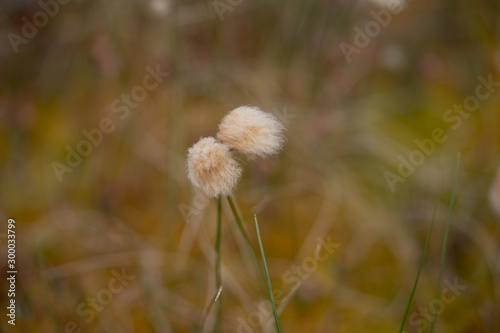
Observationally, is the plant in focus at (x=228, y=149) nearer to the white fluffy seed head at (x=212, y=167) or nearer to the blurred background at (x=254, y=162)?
the white fluffy seed head at (x=212, y=167)

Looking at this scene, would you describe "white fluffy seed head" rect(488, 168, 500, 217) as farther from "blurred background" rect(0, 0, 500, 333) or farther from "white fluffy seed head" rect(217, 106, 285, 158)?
"white fluffy seed head" rect(217, 106, 285, 158)

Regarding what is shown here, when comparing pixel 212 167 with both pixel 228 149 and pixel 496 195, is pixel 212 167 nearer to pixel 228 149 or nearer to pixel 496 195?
pixel 228 149

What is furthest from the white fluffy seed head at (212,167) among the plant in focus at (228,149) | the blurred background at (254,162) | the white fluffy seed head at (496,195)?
the white fluffy seed head at (496,195)

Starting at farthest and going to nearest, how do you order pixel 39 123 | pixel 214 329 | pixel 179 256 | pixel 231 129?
1. pixel 39 123
2. pixel 179 256
3. pixel 214 329
4. pixel 231 129

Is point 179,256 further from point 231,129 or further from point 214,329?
point 231,129

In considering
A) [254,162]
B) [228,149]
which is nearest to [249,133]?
[228,149]

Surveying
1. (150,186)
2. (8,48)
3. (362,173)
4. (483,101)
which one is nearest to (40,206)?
(150,186)
